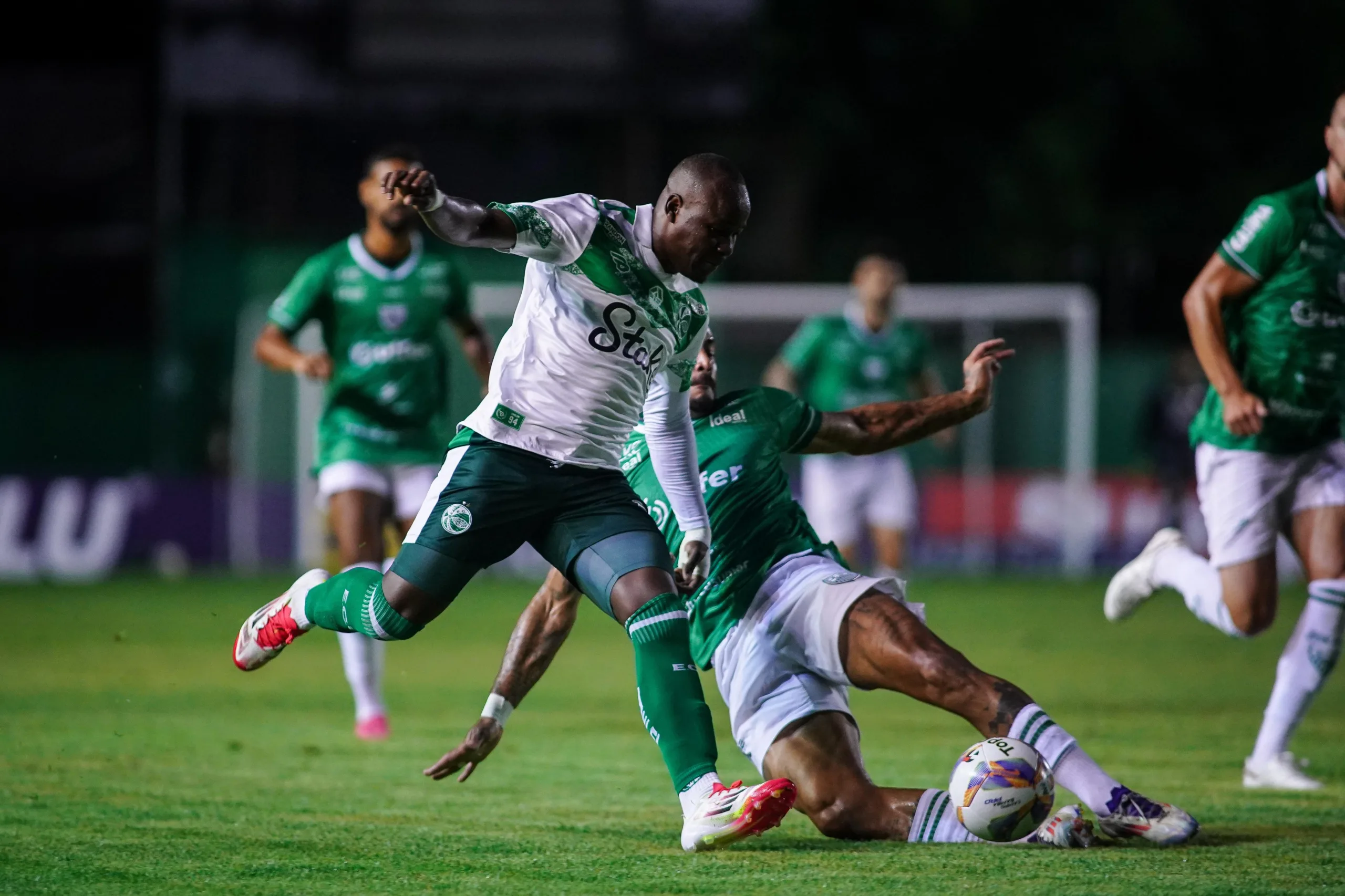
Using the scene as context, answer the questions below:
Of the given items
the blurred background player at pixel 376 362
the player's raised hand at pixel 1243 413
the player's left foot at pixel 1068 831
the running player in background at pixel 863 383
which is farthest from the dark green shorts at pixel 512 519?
the running player in background at pixel 863 383

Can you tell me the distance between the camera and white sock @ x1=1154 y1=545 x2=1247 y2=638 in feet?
23.4

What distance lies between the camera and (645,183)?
71.8ft

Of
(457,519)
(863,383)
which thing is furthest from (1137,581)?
(863,383)

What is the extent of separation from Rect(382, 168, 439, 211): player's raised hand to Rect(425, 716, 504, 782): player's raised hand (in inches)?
67.4

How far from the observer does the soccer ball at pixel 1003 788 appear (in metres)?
5.01

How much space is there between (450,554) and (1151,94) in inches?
1048

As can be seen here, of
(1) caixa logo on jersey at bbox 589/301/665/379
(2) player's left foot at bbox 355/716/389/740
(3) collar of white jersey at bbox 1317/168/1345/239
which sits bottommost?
(2) player's left foot at bbox 355/716/389/740

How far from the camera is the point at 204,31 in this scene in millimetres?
19641

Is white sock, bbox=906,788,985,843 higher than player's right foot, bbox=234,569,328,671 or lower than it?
lower

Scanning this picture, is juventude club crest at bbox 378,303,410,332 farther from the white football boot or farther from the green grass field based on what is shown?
the white football boot

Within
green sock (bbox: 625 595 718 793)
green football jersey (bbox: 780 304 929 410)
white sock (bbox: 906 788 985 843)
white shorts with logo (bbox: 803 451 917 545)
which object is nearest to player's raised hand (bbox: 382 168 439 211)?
green sock (bbox: 625 595 718 793)

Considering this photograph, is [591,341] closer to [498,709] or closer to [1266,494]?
[498,709]

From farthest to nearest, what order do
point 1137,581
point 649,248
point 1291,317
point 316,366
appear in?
point 316,366, point 1137,581, point 1291,317, point 649,248

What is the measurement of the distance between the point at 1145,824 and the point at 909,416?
4.84ft
